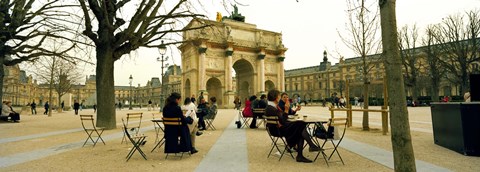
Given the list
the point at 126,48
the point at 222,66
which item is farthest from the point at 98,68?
the point at 222,66

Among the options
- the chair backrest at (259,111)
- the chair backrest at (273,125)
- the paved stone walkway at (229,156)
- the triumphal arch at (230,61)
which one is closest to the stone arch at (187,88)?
the triumphal arch at (230,61)

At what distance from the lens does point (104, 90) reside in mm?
12250

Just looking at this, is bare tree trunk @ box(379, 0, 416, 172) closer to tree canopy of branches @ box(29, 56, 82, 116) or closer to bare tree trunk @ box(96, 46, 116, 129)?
bare tree trunk @ box(96, 46, 116, 129)

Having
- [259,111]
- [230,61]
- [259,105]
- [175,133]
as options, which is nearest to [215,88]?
[230,61]

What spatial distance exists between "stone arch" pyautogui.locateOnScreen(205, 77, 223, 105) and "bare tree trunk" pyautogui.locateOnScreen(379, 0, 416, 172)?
4019cm

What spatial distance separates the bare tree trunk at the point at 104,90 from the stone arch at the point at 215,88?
31.0 m

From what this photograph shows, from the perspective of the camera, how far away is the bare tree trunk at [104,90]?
12.1m

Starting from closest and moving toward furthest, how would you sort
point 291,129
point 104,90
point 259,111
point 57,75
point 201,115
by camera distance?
point 291,129 < point 201,115 < point 259,111 < point 104,90 < point 57,75

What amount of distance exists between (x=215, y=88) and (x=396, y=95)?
42.4 m

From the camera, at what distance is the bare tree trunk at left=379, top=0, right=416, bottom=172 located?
320cm

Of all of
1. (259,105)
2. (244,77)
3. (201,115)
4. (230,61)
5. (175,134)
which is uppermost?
(230,61)

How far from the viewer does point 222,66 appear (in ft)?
143

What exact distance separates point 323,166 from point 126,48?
412 inches

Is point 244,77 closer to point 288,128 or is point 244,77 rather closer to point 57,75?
point 57,75
